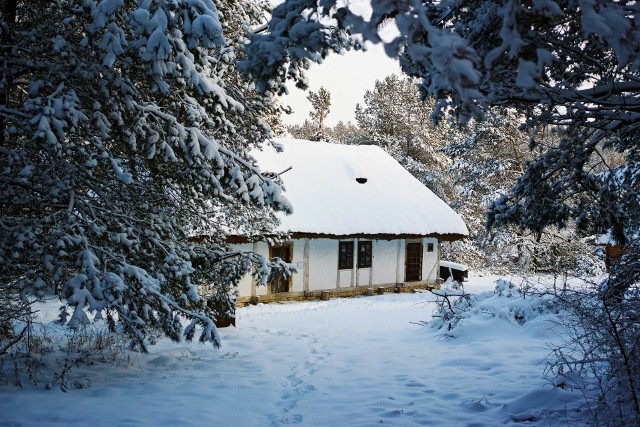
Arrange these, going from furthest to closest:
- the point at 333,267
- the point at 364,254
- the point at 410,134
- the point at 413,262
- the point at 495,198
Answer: the point at 410,134
the point at 495,198
the point at 413,262
the point at 364,254
the point at 333,267

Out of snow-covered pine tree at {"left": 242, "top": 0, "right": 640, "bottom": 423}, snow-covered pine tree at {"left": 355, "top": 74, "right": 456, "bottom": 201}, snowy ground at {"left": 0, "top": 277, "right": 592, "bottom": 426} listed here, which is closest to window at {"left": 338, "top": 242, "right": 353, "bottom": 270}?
snowy ground at {"left": 0, "top": 277, "right": 592, "bottom": 426}

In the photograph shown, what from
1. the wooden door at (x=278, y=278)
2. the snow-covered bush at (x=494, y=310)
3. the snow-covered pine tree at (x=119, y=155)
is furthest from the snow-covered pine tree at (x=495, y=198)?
the snow-covered pine tree at (x=119, y=155)

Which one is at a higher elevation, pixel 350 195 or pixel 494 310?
pixel 350 195

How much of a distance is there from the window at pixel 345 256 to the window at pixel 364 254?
43 centimetres

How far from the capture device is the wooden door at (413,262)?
18.9m

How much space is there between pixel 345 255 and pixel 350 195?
8.98 feet

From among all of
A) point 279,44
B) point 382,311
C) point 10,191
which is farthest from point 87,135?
point 382,311

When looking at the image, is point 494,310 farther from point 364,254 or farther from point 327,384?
point 364,254

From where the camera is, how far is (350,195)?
61.0ft

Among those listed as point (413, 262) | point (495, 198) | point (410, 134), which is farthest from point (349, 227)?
point (410, 134)

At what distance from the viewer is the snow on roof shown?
16.4 m

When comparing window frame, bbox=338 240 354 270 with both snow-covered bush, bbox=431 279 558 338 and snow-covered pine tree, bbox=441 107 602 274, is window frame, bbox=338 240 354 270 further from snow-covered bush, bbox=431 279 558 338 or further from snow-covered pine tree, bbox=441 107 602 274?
snow-covered pine tree, bbox=441 107 602 274

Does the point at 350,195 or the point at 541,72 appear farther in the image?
the point at 350,195

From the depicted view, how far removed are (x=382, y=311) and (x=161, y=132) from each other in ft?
34.5
